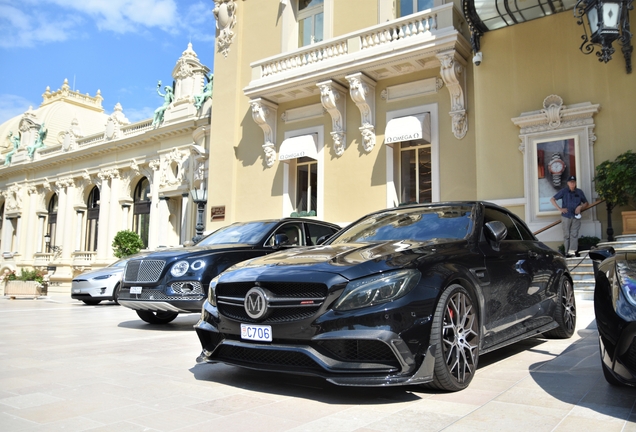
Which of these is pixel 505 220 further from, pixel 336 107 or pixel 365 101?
pixel 336 107

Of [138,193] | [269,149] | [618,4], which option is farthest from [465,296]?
[138,193]

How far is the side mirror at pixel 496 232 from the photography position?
14.8ft

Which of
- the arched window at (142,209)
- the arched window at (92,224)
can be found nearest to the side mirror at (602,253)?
the arched window at (142,209)

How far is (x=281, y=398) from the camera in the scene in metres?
3.72

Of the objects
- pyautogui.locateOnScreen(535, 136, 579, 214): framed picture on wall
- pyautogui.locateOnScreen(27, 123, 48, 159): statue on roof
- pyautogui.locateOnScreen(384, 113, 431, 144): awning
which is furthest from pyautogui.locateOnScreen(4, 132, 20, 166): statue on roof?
pyautogui.locateOnScreen(535, 136, 579, 214): framed picture on wall

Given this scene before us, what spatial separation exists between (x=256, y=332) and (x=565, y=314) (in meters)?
3.74

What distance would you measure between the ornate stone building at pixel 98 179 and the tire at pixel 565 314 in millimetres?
19227

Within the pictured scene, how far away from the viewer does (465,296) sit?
13.1 ft

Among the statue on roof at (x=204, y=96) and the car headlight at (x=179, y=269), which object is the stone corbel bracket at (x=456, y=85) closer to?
the car headlight at (x=179, y=269)

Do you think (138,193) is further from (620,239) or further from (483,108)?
(620,239)

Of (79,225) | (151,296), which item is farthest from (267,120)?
(79,225)

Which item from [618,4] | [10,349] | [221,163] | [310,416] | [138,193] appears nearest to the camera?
[310,416]

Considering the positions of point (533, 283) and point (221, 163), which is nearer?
point (533, 283)

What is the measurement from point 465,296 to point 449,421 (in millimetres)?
1111
